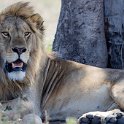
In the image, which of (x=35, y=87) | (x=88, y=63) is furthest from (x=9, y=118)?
(x=88, y=63)

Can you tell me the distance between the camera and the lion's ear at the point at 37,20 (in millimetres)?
9009

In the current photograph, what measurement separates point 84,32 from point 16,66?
66.4 inches

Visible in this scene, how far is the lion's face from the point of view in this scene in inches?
334

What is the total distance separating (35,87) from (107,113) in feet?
3.34

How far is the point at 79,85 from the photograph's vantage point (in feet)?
30.5

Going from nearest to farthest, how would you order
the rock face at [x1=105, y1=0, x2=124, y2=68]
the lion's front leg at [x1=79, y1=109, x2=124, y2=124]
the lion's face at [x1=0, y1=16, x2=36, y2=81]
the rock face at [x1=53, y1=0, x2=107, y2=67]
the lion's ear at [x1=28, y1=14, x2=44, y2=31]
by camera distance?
the lion's front leg at [x1=79, y1=109, x2=124, y2=124], the lion's face at [x1=0, y1=16, x2=36, y2=81], the lion's ear at [x1=28, y1=14, x2=44, y2=31], the rock face at [x1=105, y1=0, x2=124, y2=68], the rock face at [x1=53, y1=0, x2=107, y2=67]

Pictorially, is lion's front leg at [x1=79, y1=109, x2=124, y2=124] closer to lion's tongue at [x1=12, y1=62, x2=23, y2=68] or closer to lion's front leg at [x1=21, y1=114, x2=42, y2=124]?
lion's front leg at [x1=21, y1=114, x2=42, y2=124]

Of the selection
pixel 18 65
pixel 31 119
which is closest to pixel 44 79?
pixel 18 65

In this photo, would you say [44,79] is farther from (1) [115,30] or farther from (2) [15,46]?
(1) [115,30]

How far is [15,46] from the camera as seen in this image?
8492 millimetres

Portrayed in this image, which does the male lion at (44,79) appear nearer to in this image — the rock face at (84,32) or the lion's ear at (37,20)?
the lion's ear at (37,20)

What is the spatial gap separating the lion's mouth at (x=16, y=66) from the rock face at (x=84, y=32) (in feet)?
4.83

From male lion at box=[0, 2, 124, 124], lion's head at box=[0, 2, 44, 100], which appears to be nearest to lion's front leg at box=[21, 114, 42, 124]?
male lion at box=[0, 2, 124, 124]

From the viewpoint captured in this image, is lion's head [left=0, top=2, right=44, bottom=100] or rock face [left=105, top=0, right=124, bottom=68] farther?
rock face [left=105, top=0, right=124, bottom=68]
